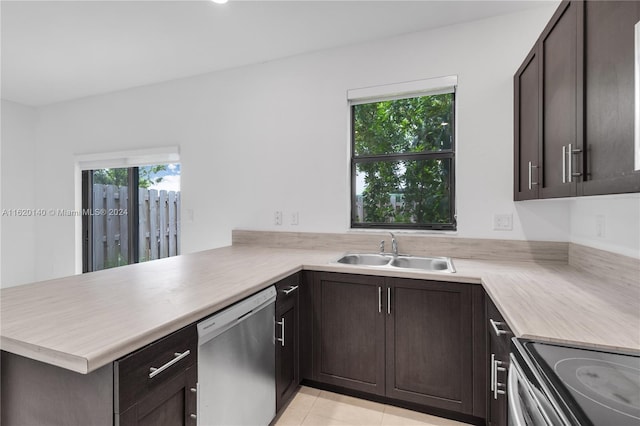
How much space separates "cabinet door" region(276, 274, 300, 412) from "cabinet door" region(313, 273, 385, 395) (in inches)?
5.8

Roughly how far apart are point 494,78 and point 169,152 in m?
3.04

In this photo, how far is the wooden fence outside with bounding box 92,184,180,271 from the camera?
3.45 m

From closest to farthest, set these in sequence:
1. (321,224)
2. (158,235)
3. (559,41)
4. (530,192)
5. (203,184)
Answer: (559,41) < (530,192) < (321,224) < (203,184) < (158,235)

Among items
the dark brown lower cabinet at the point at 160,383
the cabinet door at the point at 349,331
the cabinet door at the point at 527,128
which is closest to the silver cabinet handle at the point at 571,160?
the cabinet door at the point at 527,128

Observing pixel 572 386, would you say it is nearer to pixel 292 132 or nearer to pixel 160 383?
pixel 160 383

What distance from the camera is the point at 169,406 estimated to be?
100cm

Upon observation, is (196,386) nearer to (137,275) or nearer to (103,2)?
(137,275)

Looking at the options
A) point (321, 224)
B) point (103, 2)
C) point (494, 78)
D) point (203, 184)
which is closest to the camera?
point (103, 2)

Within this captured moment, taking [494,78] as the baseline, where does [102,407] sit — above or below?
below

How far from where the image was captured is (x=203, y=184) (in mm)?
3037

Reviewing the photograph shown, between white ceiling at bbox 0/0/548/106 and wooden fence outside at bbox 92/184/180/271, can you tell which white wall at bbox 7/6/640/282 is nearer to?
white ceiling at bbox 0/0/548/106

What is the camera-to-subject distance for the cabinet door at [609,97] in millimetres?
899

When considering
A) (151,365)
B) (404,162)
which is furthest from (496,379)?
(404,162)

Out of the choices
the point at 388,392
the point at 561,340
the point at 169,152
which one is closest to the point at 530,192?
the point at 561,340
